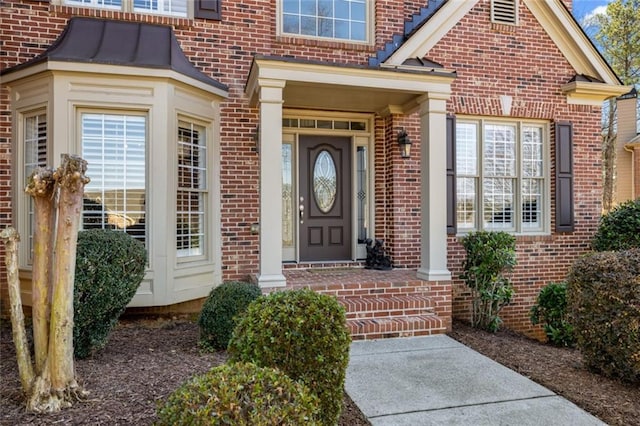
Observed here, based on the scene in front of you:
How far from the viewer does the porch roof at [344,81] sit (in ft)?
17.0

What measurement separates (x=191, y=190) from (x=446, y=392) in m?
4.08

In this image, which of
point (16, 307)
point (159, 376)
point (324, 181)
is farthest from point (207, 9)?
point (159, 376)

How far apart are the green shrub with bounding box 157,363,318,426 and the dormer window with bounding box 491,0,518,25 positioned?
24.2 feet

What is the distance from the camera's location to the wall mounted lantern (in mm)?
6844

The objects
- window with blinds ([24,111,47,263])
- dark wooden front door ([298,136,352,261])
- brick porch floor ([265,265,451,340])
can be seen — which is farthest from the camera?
dark wooden front door ([298,136,352,261])

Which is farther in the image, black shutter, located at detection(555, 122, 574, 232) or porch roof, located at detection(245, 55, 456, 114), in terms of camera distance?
black shutter, located at detection(555, 122, 574, 232)

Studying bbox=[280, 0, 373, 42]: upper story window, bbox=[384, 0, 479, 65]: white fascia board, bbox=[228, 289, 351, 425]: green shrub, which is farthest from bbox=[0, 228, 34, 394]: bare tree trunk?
bbox=[384, 0, 479, 65]: white fascia board

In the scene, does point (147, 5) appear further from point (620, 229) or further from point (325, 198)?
point (620, 229)

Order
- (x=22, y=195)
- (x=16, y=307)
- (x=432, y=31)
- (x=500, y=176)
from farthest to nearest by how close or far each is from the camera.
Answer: (x=500, y=176) < (x=432, y=31) < (x=22, y=195) < (x=16, y=307)

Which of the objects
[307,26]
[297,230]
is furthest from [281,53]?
[297,230]

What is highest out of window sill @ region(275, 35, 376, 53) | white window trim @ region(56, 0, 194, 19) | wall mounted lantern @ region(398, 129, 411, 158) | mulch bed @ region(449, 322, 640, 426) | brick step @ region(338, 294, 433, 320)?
white window trim @ region(56, 0, 194, 19)

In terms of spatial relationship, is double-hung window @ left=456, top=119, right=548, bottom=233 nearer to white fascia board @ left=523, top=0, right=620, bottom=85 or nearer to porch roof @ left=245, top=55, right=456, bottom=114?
white fascia board @ left=523, top=0, right=620, bottom=85

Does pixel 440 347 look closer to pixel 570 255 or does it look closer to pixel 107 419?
pixel 107 419

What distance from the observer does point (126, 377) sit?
3426 mm
